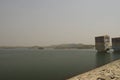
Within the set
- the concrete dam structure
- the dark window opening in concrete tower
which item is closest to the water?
the concrete dam structure

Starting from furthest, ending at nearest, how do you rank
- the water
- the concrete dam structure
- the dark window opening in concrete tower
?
the dark window opening in concrete tower < the concrete dam structure < the water

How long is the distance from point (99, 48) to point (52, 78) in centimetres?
7524

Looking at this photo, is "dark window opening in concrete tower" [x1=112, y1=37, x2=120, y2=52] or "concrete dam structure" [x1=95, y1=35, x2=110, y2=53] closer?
"concrete dam structure" [x1=95, y1=35, x2=110, y2=53]

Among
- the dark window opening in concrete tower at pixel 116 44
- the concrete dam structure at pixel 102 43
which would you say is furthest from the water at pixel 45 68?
the dark window opening in concrete tower at pixel 116 44

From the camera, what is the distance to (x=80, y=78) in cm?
1273

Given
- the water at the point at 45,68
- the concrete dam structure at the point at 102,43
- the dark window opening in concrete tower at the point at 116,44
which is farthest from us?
the dark window opening in concrete tower at the point at 116,44

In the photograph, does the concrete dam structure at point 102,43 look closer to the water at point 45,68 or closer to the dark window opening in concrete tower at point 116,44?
the dark window opening in concrete tower at point 116,44

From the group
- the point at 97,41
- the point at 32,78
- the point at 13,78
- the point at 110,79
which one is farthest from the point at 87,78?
the point at 97,41

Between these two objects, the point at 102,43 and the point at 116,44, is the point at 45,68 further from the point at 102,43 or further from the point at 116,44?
the point at 116,44

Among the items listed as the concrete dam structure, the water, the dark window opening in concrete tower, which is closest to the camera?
the water

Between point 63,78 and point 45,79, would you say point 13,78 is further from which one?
point 63,78

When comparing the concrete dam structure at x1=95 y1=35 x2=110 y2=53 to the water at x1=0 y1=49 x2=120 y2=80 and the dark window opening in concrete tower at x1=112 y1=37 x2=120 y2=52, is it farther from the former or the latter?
the water at x1=0 y1=49 x2=120 y2=80

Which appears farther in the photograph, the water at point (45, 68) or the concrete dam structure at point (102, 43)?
the concrete dam structure at point (102, 43)

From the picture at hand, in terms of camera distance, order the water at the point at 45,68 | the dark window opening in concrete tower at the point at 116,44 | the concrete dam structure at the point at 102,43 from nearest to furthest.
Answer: the water at the point at 45,68
the concrete dam structure at the point at 102,43
the dark window opening in concrete tower at the point at 116,44
